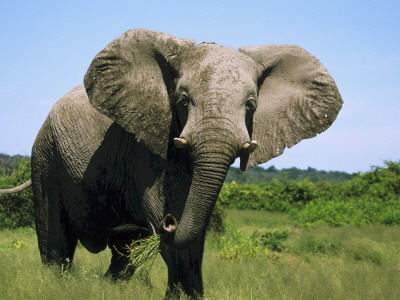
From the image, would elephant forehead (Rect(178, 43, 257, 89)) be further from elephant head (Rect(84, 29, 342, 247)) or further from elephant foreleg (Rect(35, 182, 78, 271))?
elephant foreleg (Rect(35, 182, 78, 271))

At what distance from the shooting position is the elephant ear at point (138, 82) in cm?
443

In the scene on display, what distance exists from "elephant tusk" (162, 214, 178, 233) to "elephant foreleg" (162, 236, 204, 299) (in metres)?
0.52

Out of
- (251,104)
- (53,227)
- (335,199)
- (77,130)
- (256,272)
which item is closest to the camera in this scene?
(251,104)

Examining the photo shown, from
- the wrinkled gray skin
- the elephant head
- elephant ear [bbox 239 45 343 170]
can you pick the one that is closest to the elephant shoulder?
the wrinkled gray skin

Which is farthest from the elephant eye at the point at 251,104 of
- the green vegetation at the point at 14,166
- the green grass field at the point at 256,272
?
the green vegetation at the point at 14,166

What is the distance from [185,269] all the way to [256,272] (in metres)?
3.10

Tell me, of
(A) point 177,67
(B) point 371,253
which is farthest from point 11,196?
(A) point 177,67

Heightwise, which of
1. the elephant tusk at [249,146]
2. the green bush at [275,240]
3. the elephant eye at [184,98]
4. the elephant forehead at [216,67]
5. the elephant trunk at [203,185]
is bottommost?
the green bush at [275,240]

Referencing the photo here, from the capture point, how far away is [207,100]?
3912mm

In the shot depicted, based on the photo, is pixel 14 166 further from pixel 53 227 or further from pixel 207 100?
pixel 207 100

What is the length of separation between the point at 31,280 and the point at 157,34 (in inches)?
103

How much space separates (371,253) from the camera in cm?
1108

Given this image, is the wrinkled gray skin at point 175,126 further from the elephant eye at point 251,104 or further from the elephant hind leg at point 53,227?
the elephant hind leg at point 53,227

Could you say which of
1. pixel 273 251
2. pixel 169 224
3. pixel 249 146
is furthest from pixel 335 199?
pixel 249 146
